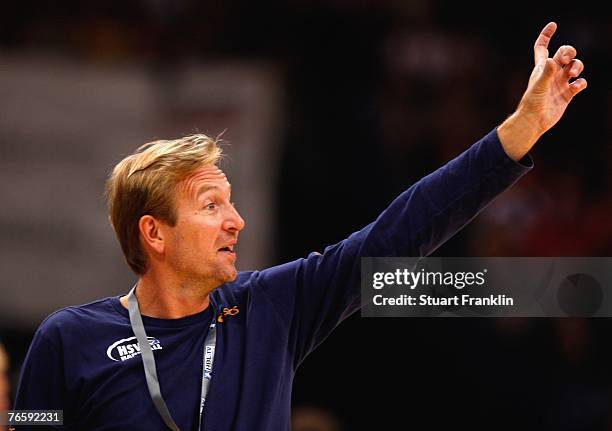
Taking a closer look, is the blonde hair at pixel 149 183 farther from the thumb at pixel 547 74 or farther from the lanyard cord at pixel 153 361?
the thumb at pixel 547 74

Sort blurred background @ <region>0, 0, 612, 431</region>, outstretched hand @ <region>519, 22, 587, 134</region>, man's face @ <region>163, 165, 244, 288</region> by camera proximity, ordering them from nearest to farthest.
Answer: outstretched hand @ <region>519, 22, 587, 134</region> → man's face @ <region>163, 165, 244, 288</region> → blurred background @ <region>0, 0, 612, 431</region>

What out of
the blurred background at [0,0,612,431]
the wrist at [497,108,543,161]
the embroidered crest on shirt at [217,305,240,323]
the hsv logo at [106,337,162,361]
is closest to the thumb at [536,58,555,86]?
the wrist at [497,108,543,161]

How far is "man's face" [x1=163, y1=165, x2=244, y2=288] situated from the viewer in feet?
11.0

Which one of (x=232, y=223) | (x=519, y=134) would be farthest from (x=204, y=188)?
(x=519, y=134)

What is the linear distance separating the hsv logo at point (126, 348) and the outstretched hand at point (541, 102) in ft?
4.17

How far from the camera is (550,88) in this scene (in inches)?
122

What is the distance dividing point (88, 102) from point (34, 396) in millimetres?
3831

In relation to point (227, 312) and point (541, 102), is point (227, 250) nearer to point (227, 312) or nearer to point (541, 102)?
point (227, 312)

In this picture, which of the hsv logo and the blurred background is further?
the blurred background

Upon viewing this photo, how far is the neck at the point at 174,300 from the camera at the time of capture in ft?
11.1

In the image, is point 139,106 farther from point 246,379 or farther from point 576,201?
point 246,379

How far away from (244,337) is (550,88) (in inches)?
49.4

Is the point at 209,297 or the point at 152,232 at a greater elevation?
the point at 152,232

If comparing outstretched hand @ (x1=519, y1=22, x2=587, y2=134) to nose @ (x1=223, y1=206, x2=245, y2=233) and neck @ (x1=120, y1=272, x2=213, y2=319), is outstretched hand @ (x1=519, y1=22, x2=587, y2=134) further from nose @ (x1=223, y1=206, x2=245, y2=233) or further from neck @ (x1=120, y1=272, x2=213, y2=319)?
neck @ (x1=120, y1=272, x2=213, y2=319)
